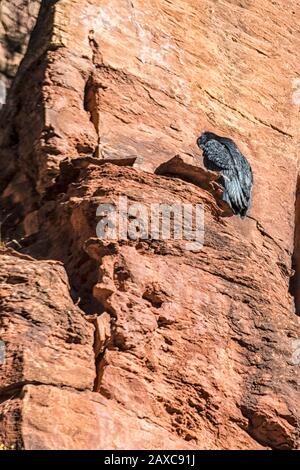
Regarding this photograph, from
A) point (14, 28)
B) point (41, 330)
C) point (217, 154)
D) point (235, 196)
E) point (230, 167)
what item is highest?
point (14, 28)

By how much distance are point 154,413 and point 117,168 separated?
12.3 ft

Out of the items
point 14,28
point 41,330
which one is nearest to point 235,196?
point 41,330

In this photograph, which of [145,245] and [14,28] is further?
[14,28]

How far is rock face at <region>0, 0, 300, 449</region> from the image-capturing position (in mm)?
15062

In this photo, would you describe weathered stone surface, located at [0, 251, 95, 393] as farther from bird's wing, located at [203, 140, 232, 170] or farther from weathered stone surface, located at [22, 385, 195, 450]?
bird's wing, located at [203, 140, 232, 170]

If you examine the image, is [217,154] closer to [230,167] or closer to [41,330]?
[230,167]

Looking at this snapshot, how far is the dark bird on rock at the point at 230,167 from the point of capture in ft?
63.9

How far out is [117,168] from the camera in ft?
58.2

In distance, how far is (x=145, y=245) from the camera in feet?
55.7

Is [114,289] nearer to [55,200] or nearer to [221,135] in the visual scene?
[55,200]

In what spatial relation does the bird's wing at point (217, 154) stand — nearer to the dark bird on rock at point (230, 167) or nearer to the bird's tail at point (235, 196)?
the dark bird on rock at point (230, 167)

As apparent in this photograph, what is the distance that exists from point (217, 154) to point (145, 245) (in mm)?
3375

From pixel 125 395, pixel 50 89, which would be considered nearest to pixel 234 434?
pixel 125 395
